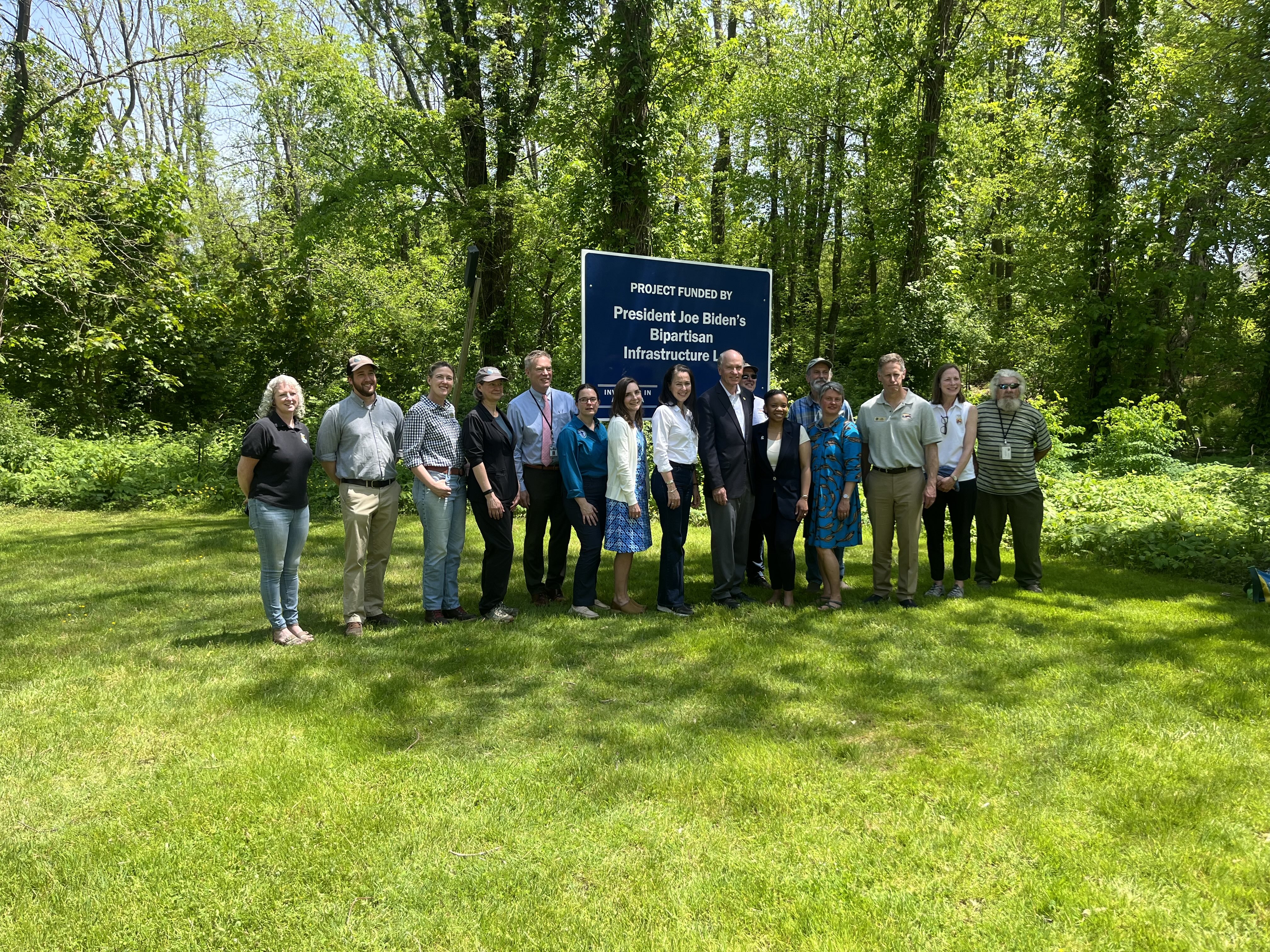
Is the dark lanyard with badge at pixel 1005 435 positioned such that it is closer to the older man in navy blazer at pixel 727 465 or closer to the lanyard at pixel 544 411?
the older man in navy blazer at pixel 727 465

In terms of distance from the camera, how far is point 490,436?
6.12 m

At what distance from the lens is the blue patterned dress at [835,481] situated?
253 inches

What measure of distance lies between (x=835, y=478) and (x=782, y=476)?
42 centimetres

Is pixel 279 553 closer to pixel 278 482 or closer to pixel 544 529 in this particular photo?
pixel 278 482

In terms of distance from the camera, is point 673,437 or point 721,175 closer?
point 673,437

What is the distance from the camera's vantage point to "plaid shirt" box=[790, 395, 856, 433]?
6.60m

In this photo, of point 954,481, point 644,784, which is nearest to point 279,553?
point 644,784

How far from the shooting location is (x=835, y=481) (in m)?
6.48

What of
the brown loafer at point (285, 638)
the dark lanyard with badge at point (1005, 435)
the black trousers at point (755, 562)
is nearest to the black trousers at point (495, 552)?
the brown loafer at point (285, 638)

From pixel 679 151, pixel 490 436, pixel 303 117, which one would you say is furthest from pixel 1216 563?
pixel 303 117

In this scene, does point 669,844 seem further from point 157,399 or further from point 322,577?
point 157,399

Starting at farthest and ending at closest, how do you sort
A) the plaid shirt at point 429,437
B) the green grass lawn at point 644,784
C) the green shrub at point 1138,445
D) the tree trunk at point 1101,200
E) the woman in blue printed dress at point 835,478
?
the tree trunk at point 1101,200, the green shrub at point 1138,445, the woman in blue printed dress at point 835,478, the plaid shirt at point 429,437, the green grass lawn at point 644,784

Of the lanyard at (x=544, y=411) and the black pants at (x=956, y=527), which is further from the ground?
the lanyard at (x=544, y=411)

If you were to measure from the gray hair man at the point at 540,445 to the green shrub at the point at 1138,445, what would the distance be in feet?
28.1
